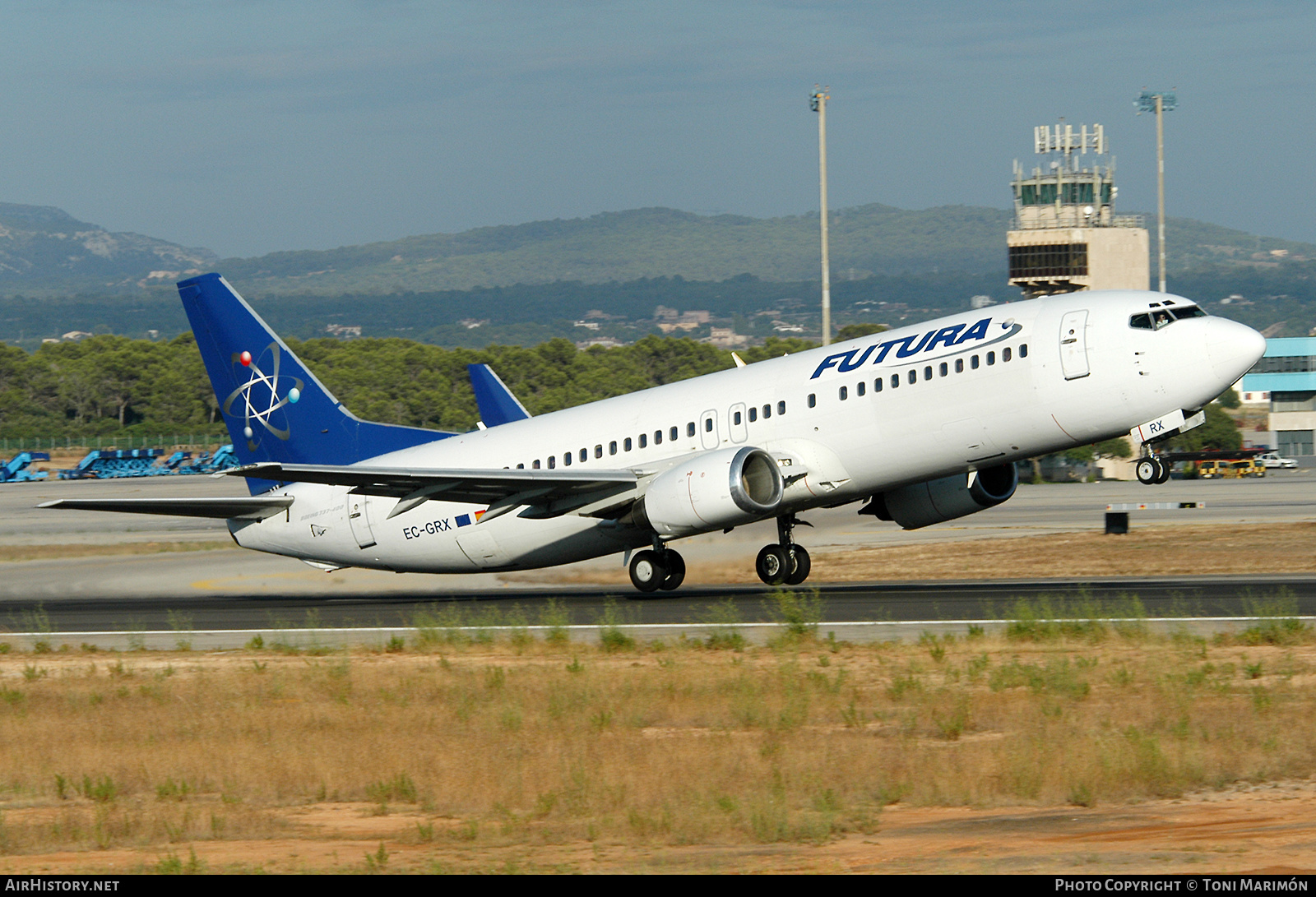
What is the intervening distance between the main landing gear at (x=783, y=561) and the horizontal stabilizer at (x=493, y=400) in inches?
370

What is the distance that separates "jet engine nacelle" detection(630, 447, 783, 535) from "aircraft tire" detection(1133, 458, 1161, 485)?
6893 mm

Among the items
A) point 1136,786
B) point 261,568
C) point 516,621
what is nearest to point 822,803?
point 1136,786

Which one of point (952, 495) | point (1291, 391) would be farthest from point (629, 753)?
point (1291, 391)

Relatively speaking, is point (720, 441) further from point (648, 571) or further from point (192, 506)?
point (192, 506)

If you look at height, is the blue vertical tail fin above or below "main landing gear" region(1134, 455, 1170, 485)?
above

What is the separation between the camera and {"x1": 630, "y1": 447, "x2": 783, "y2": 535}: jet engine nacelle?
28.1m

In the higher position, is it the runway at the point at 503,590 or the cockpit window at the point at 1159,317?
the cockpit window at the point at 1159,317

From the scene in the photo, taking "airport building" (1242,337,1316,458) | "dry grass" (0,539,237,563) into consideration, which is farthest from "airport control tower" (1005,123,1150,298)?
"dry grass" (0,539,237,563)

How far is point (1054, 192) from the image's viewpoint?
436 feet

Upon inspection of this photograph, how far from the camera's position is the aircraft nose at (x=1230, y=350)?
2589cm

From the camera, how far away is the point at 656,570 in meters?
32.0

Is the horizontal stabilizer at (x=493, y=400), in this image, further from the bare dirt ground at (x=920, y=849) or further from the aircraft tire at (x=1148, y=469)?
the bare dirt ground at (x=920, y=849)

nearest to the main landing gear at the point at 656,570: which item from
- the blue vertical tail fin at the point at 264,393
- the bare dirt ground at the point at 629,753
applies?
the blue vertical tail fin at the point at 264,393

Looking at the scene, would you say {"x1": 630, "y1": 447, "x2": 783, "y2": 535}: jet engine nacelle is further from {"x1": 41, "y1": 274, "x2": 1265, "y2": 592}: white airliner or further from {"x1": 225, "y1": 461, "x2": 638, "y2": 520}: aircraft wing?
{"x1": 225, "y1": 461, "x2": 638, "y2": 520}: aircraft wing
